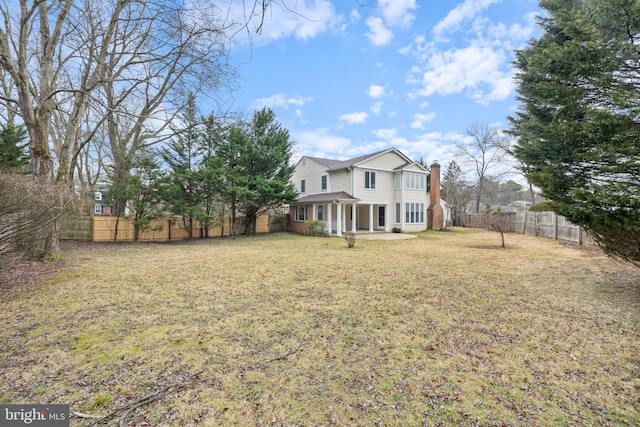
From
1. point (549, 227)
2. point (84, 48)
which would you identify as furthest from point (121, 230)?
point (549, 227)

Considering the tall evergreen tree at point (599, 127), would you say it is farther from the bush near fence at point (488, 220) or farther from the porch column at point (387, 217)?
the bush near fence at point (488, 220)

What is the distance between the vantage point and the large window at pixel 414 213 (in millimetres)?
19344

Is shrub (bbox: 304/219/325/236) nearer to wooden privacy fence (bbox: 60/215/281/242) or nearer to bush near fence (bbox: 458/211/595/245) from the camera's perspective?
wooden privacy fence (bbox: 60/215/281/242)

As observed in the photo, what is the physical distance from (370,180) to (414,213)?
416 cm

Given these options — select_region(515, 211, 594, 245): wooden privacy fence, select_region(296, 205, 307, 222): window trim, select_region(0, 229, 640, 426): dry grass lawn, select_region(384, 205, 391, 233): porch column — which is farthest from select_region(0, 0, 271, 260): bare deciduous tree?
select_region(384, 205, 391, 233): porch column

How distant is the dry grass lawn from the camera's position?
225 cm

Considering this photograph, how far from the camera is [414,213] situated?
19.7 m

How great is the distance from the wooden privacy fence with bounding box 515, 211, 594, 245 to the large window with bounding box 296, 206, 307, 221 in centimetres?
1378

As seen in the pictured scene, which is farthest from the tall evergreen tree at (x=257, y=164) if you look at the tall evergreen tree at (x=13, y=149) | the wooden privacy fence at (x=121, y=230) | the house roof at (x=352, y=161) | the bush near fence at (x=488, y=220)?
the bush near fence at (x=488, y=220)

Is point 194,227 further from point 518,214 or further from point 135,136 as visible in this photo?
point 518,214

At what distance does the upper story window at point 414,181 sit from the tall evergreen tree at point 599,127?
12.2m

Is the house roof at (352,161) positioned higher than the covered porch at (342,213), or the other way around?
the house roof at (352,161)

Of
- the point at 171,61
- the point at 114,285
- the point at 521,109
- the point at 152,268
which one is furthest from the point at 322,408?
the point at 521,109

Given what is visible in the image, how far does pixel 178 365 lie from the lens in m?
2.86
